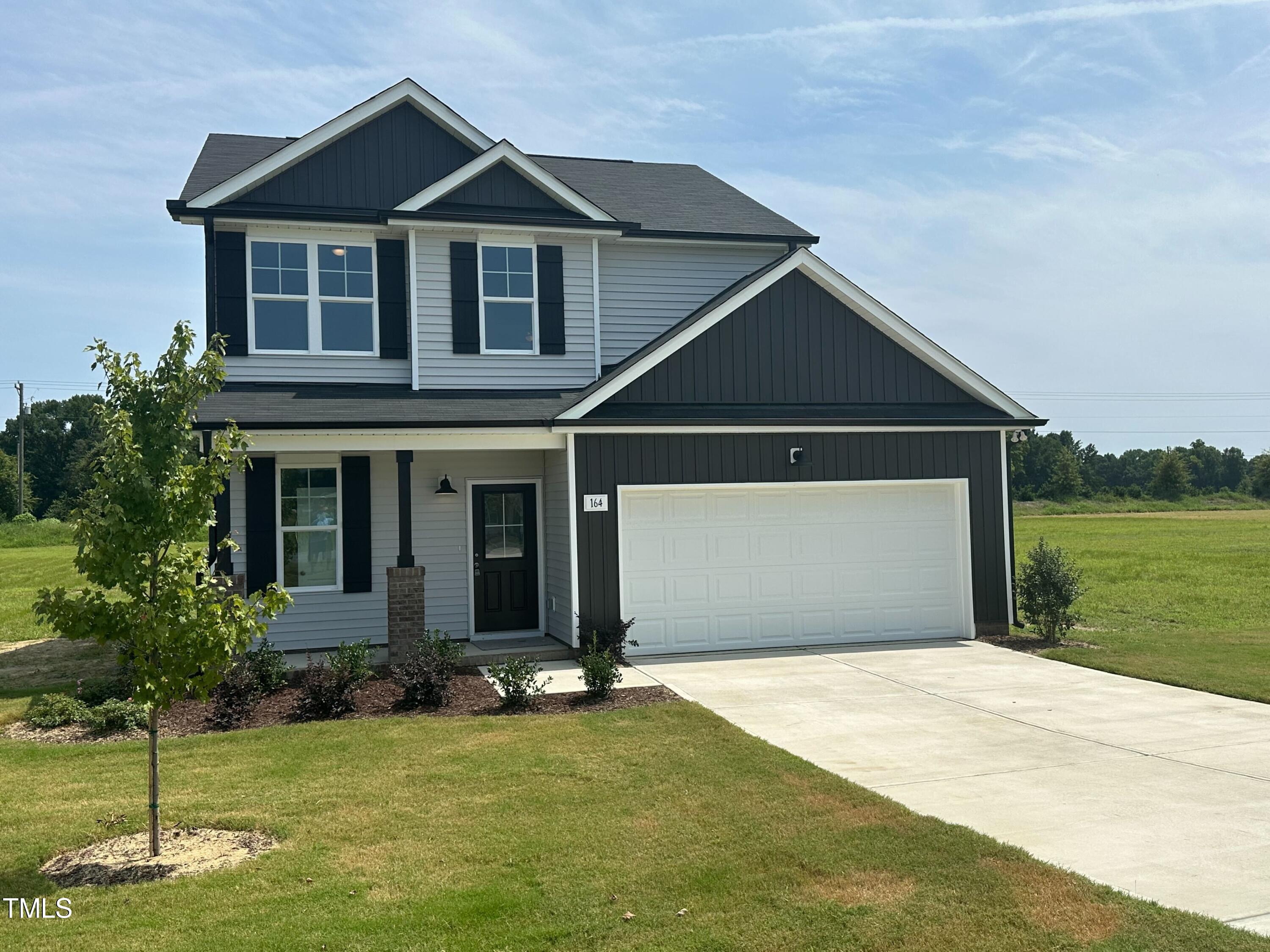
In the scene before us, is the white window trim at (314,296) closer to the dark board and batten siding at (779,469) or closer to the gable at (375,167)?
the gable at (375,167)

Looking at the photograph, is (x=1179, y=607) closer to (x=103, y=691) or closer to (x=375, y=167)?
(x=375, y=167)

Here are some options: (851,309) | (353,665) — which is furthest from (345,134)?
(353,665)

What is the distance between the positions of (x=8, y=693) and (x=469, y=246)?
26.2 feet

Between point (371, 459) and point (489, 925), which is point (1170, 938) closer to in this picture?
point (489, 925)

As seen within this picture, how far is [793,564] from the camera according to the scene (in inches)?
530

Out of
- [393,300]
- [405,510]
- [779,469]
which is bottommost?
[405,510]

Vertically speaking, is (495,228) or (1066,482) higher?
(495,228)

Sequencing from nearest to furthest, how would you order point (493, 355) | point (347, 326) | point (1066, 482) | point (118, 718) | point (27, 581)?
point (118, 718)
point (347, 326)
point (493, 355)
point (27, 581)
point (1066, 482)

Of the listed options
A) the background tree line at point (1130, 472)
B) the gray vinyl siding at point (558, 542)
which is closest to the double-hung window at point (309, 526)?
the gray vinyl siding at point (558, 542)

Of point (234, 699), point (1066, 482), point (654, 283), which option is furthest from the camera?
point (1066, 482)

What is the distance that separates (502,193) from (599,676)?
24.8 feet

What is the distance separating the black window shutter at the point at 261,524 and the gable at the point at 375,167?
379cm

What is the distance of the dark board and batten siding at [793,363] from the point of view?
13055 mm

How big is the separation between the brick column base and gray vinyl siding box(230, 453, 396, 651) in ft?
4.13
